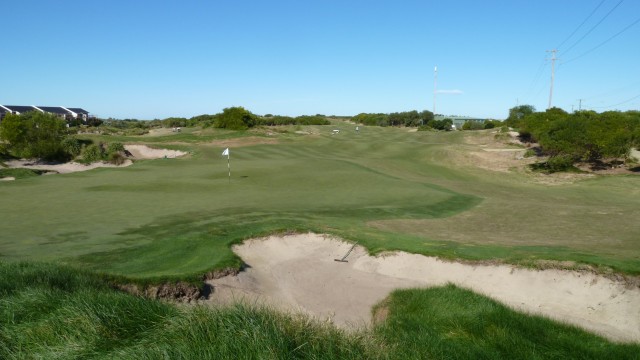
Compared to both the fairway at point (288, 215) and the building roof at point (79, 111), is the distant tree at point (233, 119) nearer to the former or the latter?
the fairway at point (288, 215)

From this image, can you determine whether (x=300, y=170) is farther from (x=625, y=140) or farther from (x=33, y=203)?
(x=625, y=140)

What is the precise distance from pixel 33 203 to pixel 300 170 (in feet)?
70.9

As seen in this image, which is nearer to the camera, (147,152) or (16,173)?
(16,173)

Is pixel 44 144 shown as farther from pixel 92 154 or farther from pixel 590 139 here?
pixel 590 139

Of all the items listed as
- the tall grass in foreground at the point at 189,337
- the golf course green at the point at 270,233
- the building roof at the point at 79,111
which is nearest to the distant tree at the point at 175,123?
the building roof at the point at 79,111

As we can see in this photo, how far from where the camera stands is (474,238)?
20094mm

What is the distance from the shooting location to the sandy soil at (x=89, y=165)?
5625 cm

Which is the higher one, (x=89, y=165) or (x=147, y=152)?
(x=147, y=152)

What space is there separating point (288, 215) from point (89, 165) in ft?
149

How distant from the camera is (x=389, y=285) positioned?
15.9m

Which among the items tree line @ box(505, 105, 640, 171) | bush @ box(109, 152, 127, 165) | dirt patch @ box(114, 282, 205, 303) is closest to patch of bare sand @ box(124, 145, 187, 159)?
bush @ box(109, 152, 127, 165)

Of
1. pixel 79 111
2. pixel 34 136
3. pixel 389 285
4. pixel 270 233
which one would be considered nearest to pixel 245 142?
pixel 34 136

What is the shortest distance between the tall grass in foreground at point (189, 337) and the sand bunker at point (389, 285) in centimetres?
448

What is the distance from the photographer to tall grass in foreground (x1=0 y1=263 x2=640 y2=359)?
534cm
